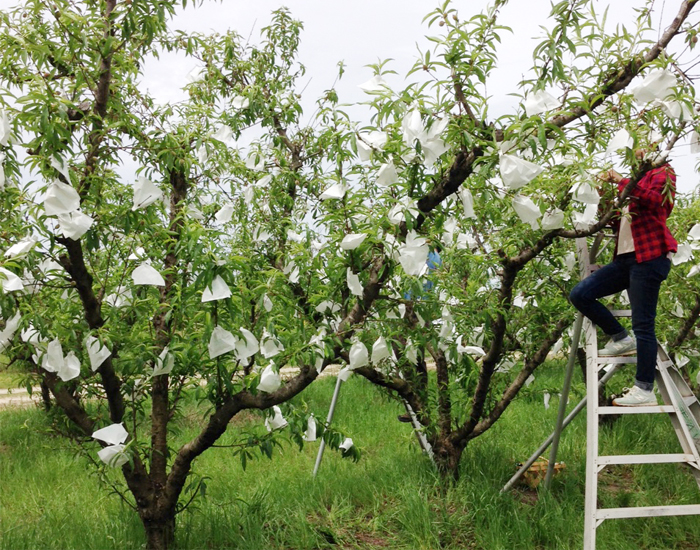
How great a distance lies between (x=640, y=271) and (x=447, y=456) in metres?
1.44

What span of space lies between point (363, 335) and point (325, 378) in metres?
4.54

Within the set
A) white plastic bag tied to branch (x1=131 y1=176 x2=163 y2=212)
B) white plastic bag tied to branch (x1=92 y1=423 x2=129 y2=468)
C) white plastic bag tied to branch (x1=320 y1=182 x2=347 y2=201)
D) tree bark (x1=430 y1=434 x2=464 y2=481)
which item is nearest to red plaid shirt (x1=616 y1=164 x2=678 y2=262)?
white plastic bag tied to branch (x1=320 y1=182 x2=347 y2=201)

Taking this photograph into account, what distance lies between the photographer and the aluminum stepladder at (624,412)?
2.29m

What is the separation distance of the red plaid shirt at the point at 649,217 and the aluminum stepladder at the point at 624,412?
215mm

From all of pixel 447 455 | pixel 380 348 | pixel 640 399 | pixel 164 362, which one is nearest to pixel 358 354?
pixel 380 348

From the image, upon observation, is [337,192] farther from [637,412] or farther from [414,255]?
[637,412]

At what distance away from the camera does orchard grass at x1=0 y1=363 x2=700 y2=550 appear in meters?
2.73

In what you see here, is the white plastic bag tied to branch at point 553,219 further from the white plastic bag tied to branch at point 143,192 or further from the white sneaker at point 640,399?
the white plastic bag tied to branch at point 143,192

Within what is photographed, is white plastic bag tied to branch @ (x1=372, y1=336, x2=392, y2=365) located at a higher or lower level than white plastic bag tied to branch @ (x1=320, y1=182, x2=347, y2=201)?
lower

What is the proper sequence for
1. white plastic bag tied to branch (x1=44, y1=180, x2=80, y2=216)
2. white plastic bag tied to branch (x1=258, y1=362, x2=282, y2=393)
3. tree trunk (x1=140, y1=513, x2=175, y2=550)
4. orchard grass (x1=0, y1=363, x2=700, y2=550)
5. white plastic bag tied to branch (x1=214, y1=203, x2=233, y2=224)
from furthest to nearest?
white plastic bag tied to branch (x1=214, y1=203, x2=233, y2=224) < orchard grass (x1=0, y1=363, x2=700, y2=550) < tree trunk (x1=140, y1=513, x2=175, y2=550) < white plastic bag tied to branch (x1=258, y1=362, x2=282, y2=393) < white plastic bag tied to branch (x1=44, y1=180, x2=80, y2=216)

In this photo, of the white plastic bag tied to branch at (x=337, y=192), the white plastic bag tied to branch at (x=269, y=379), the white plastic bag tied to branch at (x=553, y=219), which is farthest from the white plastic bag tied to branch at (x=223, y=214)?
the white plastic bag tied to branch at (x=553, y=219)

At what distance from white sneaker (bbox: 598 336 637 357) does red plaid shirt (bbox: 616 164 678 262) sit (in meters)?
0.43

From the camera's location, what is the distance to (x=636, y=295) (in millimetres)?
2539

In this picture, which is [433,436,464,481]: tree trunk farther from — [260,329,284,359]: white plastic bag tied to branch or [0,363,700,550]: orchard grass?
[260,329,284,359]: white plastic bag tied to branch
